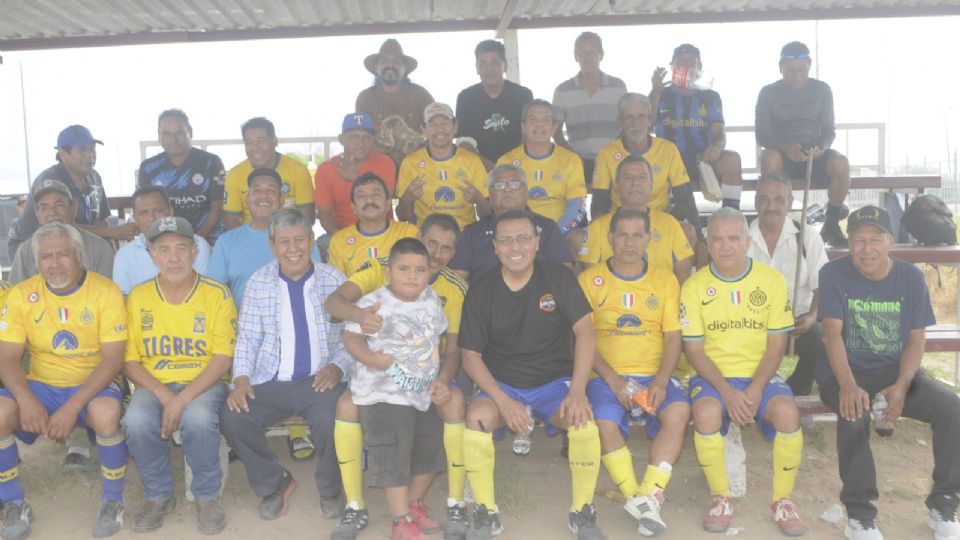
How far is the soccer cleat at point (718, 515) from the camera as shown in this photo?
4242 millimetres

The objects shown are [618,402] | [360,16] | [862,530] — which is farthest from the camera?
[360,16]

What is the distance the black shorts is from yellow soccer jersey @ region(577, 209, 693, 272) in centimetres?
188

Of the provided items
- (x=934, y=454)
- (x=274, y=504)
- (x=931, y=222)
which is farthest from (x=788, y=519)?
(x=931, y=222)

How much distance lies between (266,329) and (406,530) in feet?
4.59

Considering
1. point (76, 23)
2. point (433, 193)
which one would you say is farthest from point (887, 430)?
point (76, 23)

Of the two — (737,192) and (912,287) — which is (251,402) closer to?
(912,287)

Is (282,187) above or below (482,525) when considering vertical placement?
above

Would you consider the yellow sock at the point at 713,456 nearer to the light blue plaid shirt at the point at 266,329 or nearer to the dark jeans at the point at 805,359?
the dark jeans at the point at 805,359

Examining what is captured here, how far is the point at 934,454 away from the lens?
13.9 ft

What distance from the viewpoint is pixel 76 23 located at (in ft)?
24.5

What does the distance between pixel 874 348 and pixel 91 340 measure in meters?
4.48

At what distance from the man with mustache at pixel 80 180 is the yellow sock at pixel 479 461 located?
355cm

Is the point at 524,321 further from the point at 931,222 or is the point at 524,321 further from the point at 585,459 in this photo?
the point at 931,222

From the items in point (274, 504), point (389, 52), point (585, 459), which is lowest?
point (274, 504)
